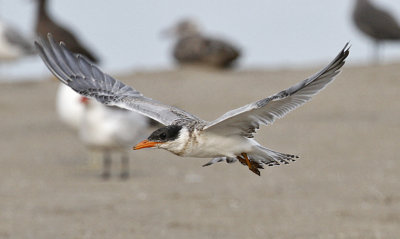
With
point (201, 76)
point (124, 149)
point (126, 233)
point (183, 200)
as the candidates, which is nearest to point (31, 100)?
point (201, 76)

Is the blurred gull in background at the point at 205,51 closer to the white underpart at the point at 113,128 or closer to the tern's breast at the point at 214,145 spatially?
the white underpart at the point at 113,128

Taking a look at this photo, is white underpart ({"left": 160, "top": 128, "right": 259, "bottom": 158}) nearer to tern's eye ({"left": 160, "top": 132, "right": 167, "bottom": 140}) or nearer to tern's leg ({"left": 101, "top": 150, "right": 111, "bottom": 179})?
tern's eye ({"left": 160, "top": 132, "right": 167, "bottom": 140})

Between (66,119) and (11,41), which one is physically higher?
(11,41)

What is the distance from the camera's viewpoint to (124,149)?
1130cm

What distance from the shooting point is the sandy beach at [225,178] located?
8852 mm

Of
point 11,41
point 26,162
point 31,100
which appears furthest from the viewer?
point 11,41

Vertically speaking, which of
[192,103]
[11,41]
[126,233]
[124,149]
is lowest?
[126,233]

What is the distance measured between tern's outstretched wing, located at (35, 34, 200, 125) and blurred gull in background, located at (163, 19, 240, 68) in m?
11.2

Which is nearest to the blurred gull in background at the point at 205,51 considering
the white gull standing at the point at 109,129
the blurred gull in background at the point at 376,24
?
the blurred gull in background at the point at 376,24

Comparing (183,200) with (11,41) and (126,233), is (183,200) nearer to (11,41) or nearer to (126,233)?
(126,233)

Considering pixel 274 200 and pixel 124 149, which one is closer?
pixel 274 200

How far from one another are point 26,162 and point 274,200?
13.1 feet

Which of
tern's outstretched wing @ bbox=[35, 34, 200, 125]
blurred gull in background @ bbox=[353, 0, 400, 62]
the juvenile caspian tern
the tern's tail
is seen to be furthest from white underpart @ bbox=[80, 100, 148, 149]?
blurred gull in background @ bbox=[353, 0, 400, 62]

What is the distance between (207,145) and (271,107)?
453 millimetres
